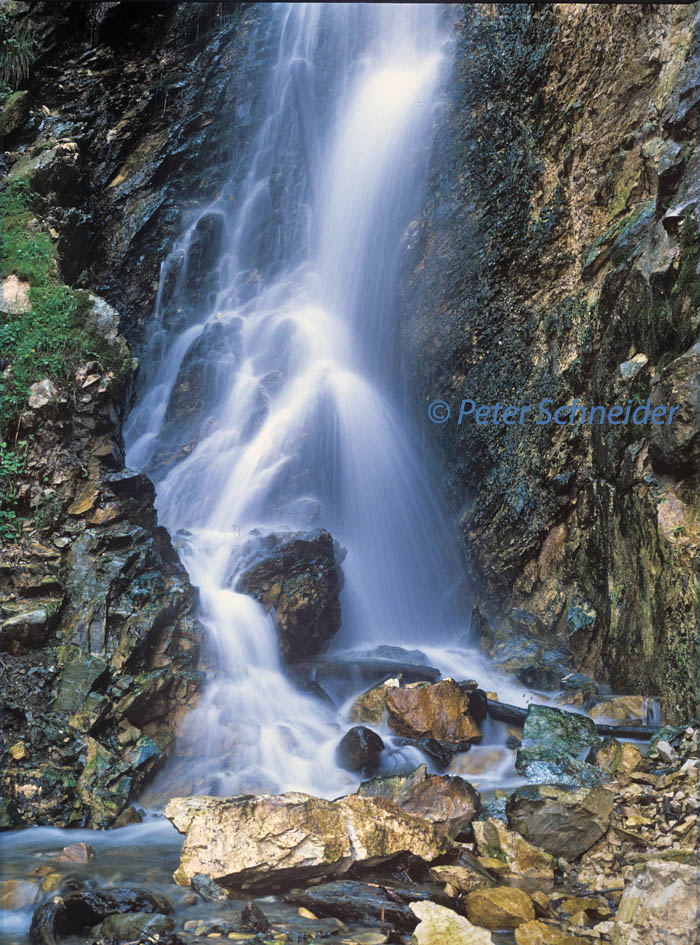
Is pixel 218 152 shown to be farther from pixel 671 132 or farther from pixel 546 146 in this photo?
pixel 671 132

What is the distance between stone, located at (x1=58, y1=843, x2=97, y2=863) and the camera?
4453 mm

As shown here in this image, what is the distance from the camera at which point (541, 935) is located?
3301 mm

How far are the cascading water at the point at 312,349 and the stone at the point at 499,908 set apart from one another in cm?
547

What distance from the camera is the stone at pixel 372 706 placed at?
→ 7.58 m

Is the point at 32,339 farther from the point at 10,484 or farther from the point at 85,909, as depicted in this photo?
the point at 85,909

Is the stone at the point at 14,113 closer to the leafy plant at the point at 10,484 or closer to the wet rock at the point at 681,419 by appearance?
the leafy plant at the point at 10,484

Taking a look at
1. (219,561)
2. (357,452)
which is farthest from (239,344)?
(219,561)

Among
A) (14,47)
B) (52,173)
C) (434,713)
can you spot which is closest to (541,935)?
(434,713)

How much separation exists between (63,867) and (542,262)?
1134 cm

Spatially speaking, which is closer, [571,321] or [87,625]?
[87,625]

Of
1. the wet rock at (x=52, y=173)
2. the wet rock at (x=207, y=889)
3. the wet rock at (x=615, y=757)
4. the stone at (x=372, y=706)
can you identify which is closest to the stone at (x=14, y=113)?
the wet rock at (x=52, y=173)

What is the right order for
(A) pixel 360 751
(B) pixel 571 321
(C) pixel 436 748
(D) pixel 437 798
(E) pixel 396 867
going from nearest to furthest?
1. (E) pixel 396 867
2. (D) pixel 437 798
3. (A) pixel 360 751
4. (C) pixel 436 748
5. (B) pixel 571 321

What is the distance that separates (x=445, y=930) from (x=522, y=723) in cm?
453

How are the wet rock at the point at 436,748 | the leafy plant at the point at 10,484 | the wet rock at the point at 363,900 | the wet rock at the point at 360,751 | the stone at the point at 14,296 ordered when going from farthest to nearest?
the stone at the point at 14,296 → the leafy plant at the point at 10,484 → the wet rock at the point at 436,748 → the wet rock at the point at 360,751 → the wet rock at the point at 363,900
